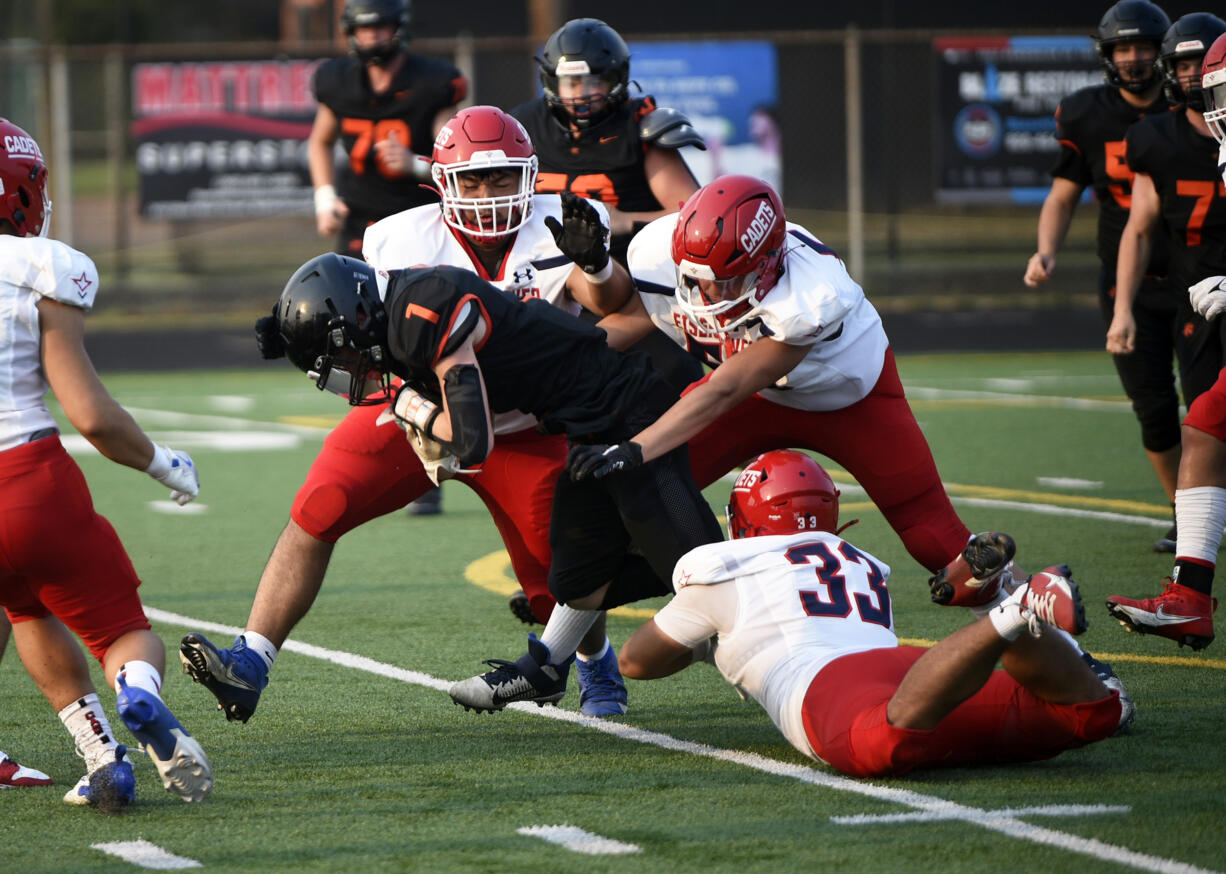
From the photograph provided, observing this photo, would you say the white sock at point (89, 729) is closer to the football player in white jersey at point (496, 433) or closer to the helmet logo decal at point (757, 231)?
the football player in white jersey at point (496, 433)

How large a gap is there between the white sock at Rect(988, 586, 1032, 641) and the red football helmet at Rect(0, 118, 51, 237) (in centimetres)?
238

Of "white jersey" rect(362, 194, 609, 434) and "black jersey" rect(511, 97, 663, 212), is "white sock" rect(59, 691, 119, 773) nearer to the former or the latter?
"white jersey" rect(362, 194, 609, 434)

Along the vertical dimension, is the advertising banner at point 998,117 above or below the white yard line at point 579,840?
above

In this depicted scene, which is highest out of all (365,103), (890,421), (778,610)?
(365,103)

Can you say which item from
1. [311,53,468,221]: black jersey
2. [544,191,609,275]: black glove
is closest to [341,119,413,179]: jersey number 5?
[311,53,468,221]: black jersey

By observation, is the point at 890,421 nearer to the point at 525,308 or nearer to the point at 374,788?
the point at 525,308

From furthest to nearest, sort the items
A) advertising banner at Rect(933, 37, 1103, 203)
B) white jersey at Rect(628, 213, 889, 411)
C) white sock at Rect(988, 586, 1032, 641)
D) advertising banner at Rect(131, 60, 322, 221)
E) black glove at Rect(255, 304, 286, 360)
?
advertising banner at Rect(933, 37, 1103, 203) < advertising banner at Rect(131, 60, 322, 221) < white jersey at Rect(628, 213, 889, 411) < black glove at Rect(255, 304, 286, 360) < white sock at Rect(988, 586, 1032, 641)

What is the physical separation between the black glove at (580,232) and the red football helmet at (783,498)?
2.39ft

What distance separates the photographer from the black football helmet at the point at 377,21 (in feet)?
27.5

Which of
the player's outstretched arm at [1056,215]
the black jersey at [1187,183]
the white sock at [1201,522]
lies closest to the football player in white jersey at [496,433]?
the white sock at [1201,522]

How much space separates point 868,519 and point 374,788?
4.32m

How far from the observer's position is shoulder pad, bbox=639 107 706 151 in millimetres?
6270

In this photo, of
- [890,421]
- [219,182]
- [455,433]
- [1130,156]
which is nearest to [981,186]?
[219,182]

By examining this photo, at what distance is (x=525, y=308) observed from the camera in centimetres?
443
